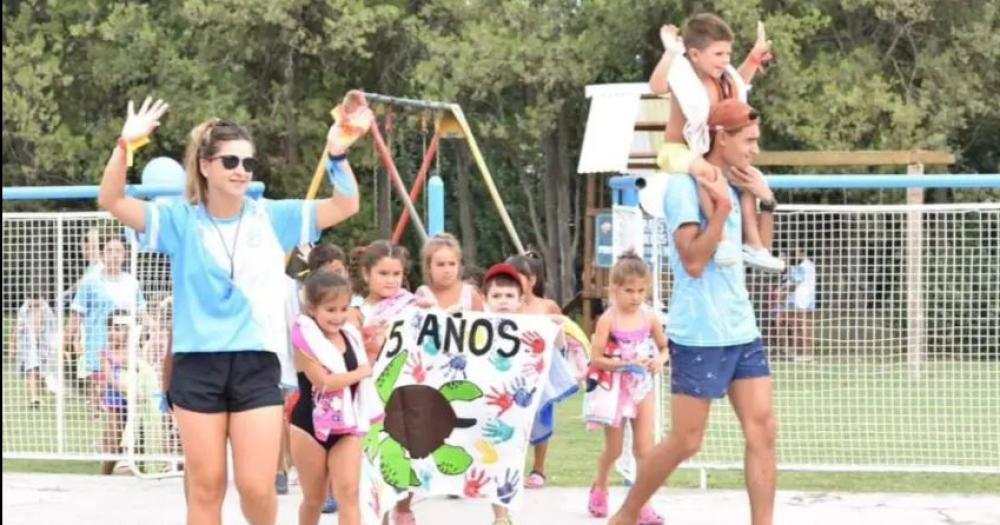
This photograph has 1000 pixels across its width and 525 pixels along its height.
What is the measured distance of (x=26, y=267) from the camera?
11922 mm

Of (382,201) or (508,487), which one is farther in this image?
(382,201)

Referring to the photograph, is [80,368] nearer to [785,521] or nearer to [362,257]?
[362,257]

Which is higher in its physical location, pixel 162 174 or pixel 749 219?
pixel 162 174

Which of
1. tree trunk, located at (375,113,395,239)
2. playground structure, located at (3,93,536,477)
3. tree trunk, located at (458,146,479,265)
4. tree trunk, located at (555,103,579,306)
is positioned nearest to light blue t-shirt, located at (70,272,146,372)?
playground structure, located at (3,93,536,477)

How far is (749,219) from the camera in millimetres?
7449

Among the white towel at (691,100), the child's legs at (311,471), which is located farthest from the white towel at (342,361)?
the white towel at (691,100)

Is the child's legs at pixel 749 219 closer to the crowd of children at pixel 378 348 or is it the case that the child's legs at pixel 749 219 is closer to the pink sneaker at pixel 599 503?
the crowd of children at pixel 378 348

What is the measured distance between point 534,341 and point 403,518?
1.08 meters

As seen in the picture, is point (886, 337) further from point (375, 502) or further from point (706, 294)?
point (706, 294)

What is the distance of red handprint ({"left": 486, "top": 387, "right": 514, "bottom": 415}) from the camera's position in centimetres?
872

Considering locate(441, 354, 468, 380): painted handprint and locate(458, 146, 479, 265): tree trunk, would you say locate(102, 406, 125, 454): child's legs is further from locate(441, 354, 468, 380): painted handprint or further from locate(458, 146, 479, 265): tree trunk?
locate(458, 146, 479, 265): tree trunk

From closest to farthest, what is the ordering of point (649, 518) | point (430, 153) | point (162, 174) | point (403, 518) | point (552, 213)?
1. point (403, 518)
2. point (649, 518)
3. point (162, 174)
4. point (430, 153)
5. point (552, 213)

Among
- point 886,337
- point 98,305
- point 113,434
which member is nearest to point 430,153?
point 98,305

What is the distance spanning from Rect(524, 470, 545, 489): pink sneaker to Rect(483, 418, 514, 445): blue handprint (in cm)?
188
